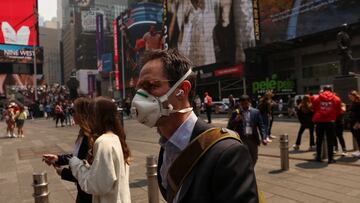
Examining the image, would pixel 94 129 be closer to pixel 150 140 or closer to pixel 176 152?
pixel 176 152

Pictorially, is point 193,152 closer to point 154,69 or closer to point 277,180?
point 154,69

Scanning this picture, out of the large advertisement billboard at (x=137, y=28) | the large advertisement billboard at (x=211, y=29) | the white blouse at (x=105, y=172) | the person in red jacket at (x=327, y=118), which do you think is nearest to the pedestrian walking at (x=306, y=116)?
the person in red jacket at (x=327, y=118)

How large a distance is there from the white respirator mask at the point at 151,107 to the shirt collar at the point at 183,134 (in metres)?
0.06

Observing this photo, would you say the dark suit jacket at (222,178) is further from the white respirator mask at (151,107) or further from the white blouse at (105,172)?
the white blouse at (105,172)

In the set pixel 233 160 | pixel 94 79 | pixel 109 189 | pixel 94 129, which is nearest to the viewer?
pixel 233 160

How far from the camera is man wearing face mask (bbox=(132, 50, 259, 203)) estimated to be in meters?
1.53

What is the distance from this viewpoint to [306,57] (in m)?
36.3

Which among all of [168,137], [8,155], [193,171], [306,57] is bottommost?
[8,155]

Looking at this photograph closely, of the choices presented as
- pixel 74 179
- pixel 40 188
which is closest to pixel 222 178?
pixel 74 179

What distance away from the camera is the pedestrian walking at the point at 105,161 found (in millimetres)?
2902

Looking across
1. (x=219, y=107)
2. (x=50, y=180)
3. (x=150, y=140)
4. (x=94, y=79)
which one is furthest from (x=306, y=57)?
(x=94, y=79)

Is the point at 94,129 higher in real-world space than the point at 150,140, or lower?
higher

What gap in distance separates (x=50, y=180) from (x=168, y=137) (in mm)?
7229

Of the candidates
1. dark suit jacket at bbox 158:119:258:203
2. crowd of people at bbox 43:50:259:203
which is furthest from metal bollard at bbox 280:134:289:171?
dark suit jacket at bbox 158:119:258:203
